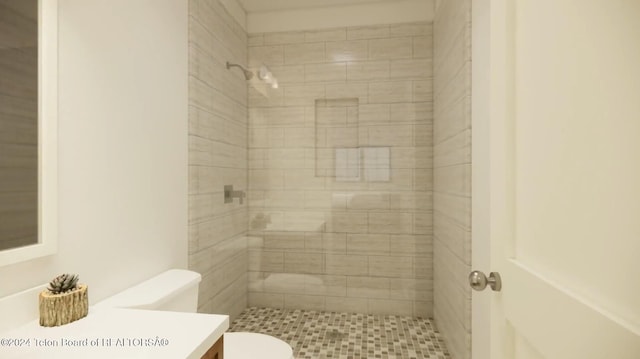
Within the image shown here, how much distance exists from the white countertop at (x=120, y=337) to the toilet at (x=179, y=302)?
0.19 m

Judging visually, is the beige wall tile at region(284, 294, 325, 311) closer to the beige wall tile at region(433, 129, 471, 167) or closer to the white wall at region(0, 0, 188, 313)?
the white wall at region(0, 0, 188, 313)

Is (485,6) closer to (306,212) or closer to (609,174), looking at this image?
(609,174)

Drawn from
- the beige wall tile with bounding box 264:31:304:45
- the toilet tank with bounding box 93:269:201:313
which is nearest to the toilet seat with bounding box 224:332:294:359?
the toilet tank with bounding box 93:269:201:313

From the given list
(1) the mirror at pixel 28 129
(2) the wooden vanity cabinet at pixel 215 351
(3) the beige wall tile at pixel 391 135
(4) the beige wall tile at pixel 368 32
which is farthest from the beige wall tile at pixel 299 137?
(2) the wooden vanity cabinet at pixel 215 351

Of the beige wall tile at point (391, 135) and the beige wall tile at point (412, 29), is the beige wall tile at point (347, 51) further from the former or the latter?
the beige wall tile at point (391, 135)

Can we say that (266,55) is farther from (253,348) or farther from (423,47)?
(253,348)

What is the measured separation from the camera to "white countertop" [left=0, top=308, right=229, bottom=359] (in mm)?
832

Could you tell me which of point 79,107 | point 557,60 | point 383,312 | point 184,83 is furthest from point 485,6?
point 383,312

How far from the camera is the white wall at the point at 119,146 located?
1.13 meters

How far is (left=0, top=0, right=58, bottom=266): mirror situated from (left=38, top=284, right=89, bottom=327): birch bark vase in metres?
0.14

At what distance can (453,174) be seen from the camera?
2004mm

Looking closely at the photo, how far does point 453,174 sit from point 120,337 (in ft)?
5.86

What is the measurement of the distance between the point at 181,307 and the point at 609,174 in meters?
1.54

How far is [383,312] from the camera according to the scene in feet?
8.84
